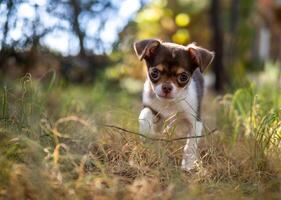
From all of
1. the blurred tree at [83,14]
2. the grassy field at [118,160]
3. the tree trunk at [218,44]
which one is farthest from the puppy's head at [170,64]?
the tree trunk at [218,44]

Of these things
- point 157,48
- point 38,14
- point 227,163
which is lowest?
point 227,163

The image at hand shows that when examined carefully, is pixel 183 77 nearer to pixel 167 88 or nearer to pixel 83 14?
pixel 167 88

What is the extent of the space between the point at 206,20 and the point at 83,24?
677cm

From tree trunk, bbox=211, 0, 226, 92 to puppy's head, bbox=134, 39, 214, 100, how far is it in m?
5.90

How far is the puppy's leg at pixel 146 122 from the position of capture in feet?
13.8

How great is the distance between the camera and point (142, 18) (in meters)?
10.5

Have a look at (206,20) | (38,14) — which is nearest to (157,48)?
(38,14)

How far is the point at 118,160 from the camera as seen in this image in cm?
371

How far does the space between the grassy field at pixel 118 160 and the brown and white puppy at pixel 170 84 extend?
180 mm

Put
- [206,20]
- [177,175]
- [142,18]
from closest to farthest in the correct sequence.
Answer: [177,175], [142,18], [206,20]

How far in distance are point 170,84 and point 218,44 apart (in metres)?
6.41

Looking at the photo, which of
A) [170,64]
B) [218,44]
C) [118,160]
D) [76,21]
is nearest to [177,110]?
[170,64]

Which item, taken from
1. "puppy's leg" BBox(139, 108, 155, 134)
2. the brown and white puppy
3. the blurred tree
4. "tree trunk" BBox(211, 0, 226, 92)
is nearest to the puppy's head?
the brown and white puppy

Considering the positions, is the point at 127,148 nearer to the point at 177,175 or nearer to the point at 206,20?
the point at 177,175
